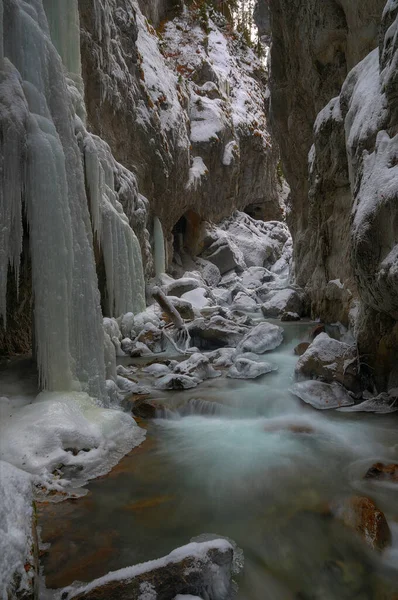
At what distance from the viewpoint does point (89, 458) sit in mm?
3361

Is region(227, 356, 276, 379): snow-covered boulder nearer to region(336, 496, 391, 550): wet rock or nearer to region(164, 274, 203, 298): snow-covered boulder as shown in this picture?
region(336, 496, 391, 550): wet rock

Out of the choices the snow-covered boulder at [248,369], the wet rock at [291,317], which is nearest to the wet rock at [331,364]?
the snow-covered boulder at [248,369]

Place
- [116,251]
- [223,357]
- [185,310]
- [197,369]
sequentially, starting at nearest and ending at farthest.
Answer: [197,369]
[223,357]
[116,251]
[185,310]

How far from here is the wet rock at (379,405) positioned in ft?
15.4

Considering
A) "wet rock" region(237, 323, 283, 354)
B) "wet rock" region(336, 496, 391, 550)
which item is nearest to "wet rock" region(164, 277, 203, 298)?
"wet rock" region(237, 323, 283, 354)

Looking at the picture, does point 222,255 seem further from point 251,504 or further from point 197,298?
point 251,504

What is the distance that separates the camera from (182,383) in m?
5.98

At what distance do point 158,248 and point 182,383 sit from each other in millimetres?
10919

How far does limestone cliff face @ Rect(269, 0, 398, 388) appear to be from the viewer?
153 inches

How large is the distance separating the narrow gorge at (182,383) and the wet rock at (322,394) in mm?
27

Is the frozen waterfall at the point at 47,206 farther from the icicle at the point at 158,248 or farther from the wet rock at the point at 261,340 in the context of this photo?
the icicle at the point at 158,248

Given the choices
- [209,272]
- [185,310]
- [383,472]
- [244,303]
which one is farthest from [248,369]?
[209,272]

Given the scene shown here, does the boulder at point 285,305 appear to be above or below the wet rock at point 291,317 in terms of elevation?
above

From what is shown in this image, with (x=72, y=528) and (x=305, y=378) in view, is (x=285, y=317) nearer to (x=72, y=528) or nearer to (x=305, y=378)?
(x=305, y=378)
